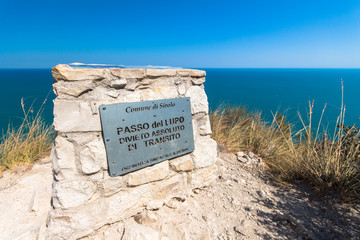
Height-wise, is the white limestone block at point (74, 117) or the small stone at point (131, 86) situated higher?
the small stone at point (131, 86)

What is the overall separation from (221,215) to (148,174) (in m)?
0.79

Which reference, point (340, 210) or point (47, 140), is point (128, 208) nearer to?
point (340, 210)

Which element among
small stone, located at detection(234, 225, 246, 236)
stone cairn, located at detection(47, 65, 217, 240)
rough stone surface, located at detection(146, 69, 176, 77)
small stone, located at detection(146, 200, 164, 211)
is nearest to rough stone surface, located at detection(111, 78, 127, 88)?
stone cairn, located at detection(47, 65, 217, 240)

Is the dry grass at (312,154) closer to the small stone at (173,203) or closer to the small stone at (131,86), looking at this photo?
the small stone at (173,203)

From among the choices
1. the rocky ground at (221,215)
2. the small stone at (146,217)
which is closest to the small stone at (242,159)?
the rocky ground at (221,215)

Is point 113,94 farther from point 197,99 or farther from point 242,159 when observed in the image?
point 242,159

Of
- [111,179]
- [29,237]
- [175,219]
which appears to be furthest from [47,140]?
[175,219]

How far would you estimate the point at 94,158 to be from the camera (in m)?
1.52

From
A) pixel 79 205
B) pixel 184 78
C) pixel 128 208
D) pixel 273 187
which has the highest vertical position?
pixel 184 78

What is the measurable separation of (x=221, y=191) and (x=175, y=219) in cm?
71

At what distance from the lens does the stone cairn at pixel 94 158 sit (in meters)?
1.42

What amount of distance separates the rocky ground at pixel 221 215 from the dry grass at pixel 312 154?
185 millimetres

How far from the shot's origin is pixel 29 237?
5.10 ft

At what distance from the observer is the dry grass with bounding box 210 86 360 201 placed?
7.07 ft
